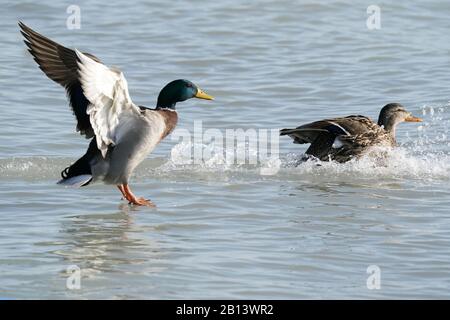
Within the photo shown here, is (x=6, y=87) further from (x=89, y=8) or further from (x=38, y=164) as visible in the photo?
(x=89, y=8)

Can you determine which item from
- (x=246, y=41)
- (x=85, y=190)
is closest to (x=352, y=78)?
→ (x=246, y=41)

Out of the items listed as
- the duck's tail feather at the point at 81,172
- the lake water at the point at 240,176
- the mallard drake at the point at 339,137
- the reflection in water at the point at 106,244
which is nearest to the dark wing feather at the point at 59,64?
the duck's tail feather at the point at 81,172

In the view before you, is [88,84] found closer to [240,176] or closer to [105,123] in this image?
[105,123]

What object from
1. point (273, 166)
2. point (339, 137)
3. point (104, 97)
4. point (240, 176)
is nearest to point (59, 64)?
point (104, 97)

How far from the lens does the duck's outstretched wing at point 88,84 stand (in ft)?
26.9

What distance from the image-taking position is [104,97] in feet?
27.6

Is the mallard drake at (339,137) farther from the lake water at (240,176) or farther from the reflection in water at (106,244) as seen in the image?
the reflection in water at (106,244)

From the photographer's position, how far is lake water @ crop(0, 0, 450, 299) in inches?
279

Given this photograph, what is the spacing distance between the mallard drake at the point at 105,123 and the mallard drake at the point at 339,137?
1665mm

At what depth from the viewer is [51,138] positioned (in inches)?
458

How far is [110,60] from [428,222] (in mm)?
8294

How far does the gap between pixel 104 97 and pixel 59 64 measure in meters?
0.59

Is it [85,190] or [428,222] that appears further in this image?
[85,190]

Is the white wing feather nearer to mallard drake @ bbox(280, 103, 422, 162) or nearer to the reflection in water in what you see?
the reflection in water
